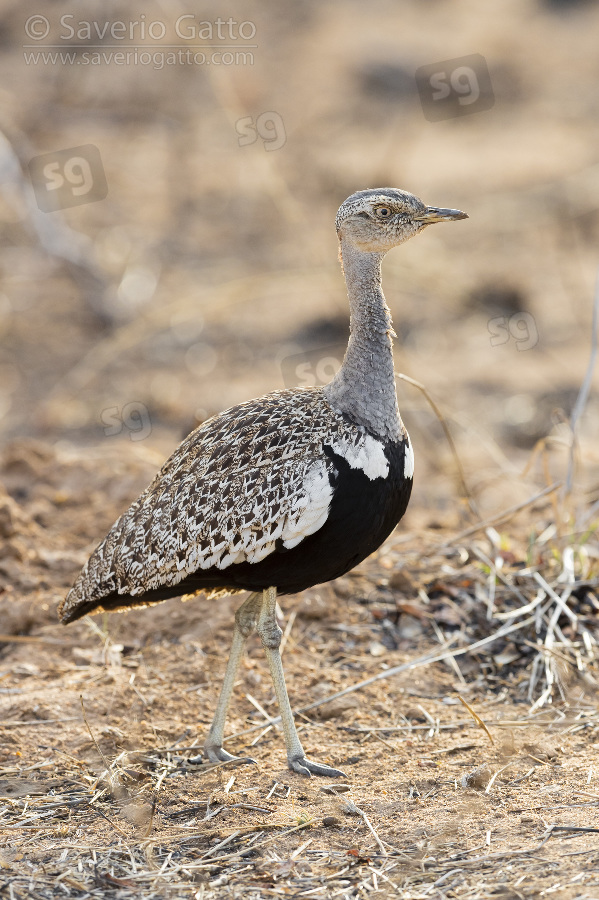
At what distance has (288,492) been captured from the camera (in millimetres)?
4320

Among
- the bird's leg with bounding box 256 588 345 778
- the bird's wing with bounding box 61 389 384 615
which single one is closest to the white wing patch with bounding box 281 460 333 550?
the bird's wing with bounding box 61 389 384 615

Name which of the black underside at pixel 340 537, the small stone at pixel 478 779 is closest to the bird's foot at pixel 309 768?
the small stone at pixel 478 779

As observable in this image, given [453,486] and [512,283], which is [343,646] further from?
[512,283]

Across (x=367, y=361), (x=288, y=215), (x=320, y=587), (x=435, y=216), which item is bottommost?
(x=320, y=587)

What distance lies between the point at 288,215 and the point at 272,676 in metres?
3.77

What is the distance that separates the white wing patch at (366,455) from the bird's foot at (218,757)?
144 cm

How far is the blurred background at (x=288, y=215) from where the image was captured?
946 centimetres

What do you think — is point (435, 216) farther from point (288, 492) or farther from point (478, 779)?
point (478, 779)

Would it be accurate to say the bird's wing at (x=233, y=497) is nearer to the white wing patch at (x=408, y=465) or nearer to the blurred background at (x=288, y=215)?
the white wing patch at (x=408, y=465)

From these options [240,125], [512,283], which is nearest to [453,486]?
[512,283]

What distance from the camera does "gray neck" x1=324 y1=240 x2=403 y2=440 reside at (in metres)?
4.50

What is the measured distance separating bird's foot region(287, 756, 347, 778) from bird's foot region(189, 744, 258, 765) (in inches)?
8.3

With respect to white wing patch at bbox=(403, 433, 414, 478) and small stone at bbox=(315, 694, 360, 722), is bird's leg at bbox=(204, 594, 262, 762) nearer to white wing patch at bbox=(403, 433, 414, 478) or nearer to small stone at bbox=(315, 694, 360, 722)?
small stone at bbox=(315, 694, 360, 722)

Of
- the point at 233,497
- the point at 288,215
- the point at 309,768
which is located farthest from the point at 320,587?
the point at 288,215
